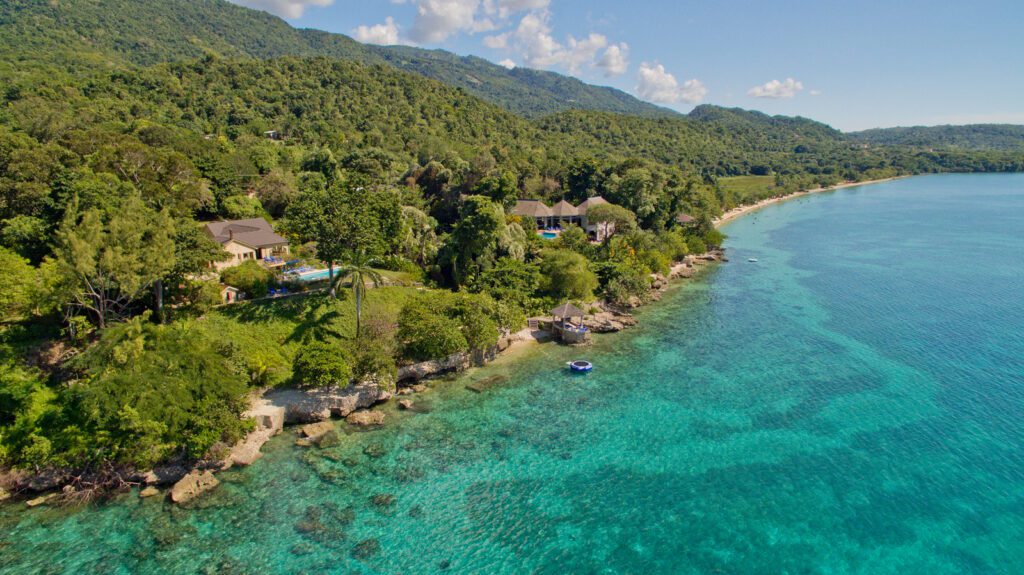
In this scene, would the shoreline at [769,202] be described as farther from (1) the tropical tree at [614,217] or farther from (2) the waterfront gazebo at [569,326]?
(2) the waterfront gazebo at [569,326]

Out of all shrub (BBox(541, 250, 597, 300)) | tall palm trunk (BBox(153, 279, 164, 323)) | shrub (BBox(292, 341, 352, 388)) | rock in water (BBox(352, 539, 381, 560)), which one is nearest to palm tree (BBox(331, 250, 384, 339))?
shrub (BBox(292, 341, 352, 388))

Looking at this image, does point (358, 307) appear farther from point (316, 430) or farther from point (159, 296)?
point (159, 296)

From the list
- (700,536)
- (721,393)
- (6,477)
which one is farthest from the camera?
(721,393)

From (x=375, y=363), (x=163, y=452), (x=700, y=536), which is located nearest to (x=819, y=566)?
(x=700, y=536)

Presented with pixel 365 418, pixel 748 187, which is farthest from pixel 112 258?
pixel 748 187

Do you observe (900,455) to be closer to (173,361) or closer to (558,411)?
(558,411)

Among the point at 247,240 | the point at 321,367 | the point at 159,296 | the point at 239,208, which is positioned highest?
the point at 239,208
